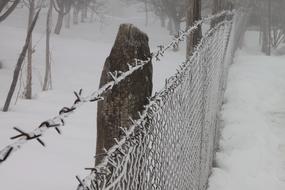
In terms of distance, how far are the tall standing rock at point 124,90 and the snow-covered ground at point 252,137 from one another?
11.1ft

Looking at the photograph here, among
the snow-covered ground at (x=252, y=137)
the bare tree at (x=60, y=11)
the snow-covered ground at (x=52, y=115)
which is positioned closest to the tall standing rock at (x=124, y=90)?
the snow-covered ground at (x=52, y=115)

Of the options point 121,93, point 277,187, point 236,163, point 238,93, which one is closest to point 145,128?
point 121,93

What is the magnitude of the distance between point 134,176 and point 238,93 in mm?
9135

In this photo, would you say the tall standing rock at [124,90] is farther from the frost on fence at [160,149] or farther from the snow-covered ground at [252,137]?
the snow-covered ground at [252,137]

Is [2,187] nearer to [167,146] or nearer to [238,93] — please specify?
[167,146]

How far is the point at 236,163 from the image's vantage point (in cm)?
636

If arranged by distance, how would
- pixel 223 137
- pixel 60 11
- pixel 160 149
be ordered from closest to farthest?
1. pixel 160 149
2. pixel 223 137
3. pixel 60 11

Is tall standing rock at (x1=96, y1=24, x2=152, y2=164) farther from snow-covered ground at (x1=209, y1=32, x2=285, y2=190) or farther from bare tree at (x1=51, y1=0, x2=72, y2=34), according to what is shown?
bare tree at (x1=51, y1=0, x2=72, y2=34)

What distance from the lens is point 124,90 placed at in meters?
2.22

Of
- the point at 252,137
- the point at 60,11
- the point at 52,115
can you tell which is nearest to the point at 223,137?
the point at 252,137

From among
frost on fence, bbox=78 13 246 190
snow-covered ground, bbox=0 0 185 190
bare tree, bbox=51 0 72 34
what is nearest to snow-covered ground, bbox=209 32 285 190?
snow-covered ground, bbox=0 0 185 190

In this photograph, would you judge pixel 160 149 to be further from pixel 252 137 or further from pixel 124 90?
pixel 252 137

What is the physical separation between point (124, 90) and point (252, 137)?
561 centimetres

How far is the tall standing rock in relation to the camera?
221 cm
